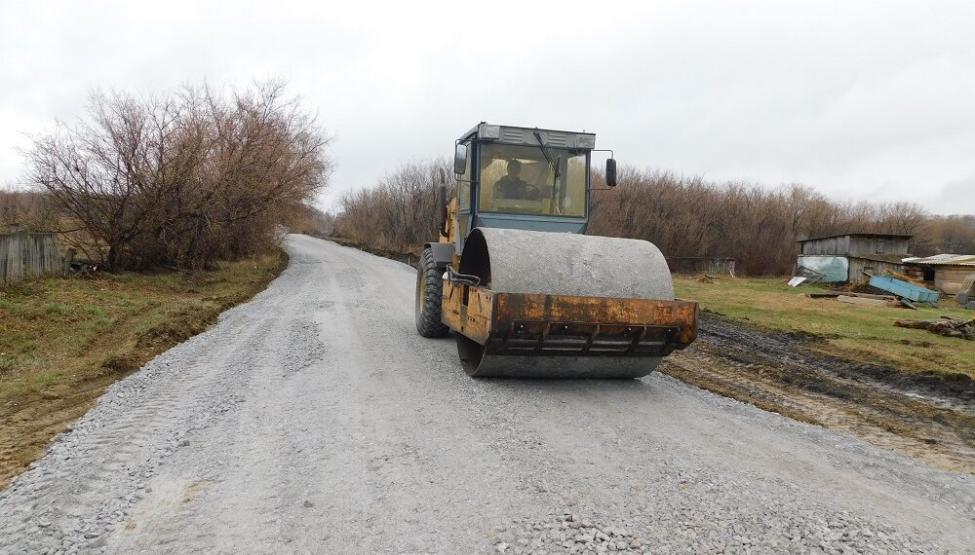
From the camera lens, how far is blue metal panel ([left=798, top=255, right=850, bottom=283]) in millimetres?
31109

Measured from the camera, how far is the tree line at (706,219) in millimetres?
40375

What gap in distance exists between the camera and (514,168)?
8.14 m

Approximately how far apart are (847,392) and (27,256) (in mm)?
15945

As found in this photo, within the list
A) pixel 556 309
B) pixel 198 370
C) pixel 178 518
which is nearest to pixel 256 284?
pixel 198 370

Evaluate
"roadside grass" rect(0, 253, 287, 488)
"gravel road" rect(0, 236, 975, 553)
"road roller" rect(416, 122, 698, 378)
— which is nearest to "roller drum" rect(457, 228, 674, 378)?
"road roller" rect(416, 122, 698, 378)

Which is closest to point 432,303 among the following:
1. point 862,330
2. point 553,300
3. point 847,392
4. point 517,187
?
point 517,187

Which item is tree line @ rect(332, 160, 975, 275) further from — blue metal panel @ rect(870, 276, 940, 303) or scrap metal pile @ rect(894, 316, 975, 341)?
scrap metal pile @ rect(894, 316, 975, 341)

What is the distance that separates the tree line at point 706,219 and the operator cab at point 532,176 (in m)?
27.2

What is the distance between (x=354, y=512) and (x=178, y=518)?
3.05 feet

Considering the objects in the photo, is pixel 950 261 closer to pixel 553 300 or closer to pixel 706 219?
pixel 706 219

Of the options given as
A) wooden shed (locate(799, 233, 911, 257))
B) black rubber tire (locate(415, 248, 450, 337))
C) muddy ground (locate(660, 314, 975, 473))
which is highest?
wooden shed (locate(799, 233, 911, 257))

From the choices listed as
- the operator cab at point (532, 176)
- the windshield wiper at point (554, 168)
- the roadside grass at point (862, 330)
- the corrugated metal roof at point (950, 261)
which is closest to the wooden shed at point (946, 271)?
the corrugated metal roof at point (950, 261)

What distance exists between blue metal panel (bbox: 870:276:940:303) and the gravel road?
22003 mm

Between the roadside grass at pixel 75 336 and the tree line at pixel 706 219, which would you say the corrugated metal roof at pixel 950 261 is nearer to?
the tree line at pixel 706 219
